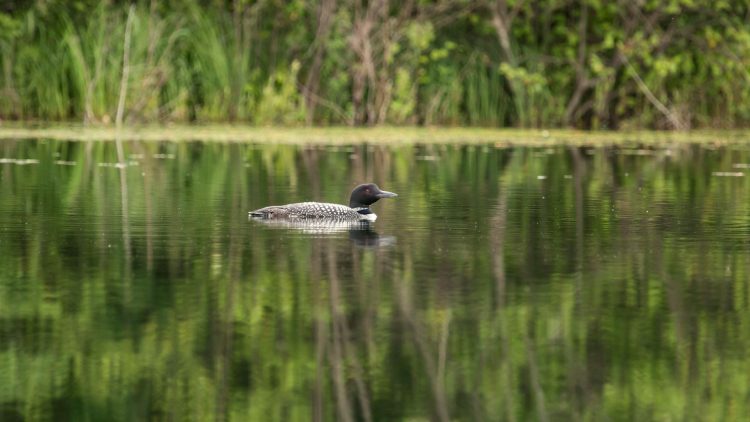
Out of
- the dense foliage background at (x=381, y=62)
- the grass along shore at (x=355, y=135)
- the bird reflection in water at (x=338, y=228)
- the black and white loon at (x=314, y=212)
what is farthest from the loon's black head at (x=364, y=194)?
the dense foliage background at (x=381, y=62)

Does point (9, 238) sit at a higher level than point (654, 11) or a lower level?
lower

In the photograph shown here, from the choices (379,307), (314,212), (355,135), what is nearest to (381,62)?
(355,135)

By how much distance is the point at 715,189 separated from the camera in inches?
611

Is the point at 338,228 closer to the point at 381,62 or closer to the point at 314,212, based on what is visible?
the point at 314,212

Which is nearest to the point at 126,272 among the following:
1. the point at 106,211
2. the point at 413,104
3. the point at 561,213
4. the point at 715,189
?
the point at 106,211

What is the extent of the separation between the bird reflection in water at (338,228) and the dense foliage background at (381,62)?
13.9 meters

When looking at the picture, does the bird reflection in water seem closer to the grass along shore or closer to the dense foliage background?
the grass along shore

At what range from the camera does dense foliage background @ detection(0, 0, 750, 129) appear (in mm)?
26203

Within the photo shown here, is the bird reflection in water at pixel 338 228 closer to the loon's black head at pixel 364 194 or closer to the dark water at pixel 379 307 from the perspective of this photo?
the dark water at pixel 379 307

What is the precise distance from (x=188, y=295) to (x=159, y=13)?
66.8 feet

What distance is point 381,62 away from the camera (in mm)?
27891

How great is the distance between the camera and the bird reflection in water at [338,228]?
10.7 meters

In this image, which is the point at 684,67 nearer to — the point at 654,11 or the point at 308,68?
the point at 654,11

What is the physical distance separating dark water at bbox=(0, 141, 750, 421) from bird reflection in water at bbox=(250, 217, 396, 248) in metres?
0.06
